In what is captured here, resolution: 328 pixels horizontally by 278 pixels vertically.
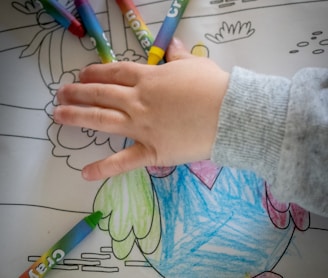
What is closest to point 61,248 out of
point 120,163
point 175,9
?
point 120,163

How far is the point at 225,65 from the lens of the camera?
0.53 metres

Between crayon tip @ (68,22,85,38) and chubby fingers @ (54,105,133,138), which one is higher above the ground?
crayon tip @ (68,22,85,38)

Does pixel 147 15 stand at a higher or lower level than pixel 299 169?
higher

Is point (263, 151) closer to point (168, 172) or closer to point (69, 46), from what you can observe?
point (168, 172)

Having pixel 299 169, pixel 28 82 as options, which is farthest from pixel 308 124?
pixel 28 82

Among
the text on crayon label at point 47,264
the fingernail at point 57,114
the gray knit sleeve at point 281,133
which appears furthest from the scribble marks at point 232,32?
the text on crayon label at point 47,264

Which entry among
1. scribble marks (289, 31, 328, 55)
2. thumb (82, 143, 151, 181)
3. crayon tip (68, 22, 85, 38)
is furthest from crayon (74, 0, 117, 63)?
scribble marks (289, 31, 328, 55)

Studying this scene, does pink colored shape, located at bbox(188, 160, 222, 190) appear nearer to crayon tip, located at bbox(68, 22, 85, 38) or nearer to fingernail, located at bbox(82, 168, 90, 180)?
fingernail, located at bbox(82, 168, 90, 180)

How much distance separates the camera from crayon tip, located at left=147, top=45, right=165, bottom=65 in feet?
1.72

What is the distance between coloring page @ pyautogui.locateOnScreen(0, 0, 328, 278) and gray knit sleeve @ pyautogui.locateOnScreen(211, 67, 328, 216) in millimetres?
66

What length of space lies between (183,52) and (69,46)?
6.9 inches

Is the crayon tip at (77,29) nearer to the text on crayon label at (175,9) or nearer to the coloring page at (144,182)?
the coloring page at (144,182)

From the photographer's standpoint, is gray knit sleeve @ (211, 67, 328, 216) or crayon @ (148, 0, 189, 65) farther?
crayon @ (148, 0, 189, 65)

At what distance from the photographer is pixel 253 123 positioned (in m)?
0.43
